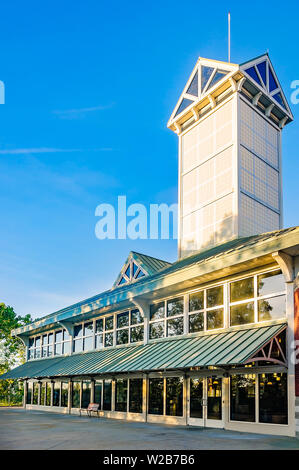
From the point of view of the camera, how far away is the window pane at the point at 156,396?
65.5 feet

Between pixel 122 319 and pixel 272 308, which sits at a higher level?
pixel 272 308

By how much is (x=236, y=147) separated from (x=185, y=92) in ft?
22.2

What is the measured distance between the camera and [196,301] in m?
19.7

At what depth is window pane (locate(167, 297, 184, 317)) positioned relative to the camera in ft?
A: 67.3

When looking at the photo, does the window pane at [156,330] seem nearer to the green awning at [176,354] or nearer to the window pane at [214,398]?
the green awning at [176,354]

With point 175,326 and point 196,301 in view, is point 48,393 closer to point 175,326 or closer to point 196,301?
point 175,326

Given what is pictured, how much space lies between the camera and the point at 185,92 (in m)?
29.6

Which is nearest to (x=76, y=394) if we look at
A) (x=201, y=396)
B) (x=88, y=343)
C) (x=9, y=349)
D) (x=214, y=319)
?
(x=88, y=343)

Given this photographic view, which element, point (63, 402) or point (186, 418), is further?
point (63, 402)

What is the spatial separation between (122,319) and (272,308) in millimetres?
10528

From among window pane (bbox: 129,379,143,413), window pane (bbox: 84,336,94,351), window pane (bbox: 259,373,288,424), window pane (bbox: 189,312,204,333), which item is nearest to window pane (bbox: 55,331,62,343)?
window pane (bbox: 84,336,94,351)

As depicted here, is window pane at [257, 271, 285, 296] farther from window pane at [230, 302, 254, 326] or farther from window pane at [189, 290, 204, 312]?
window pane at [189, 290, 204, 312]
